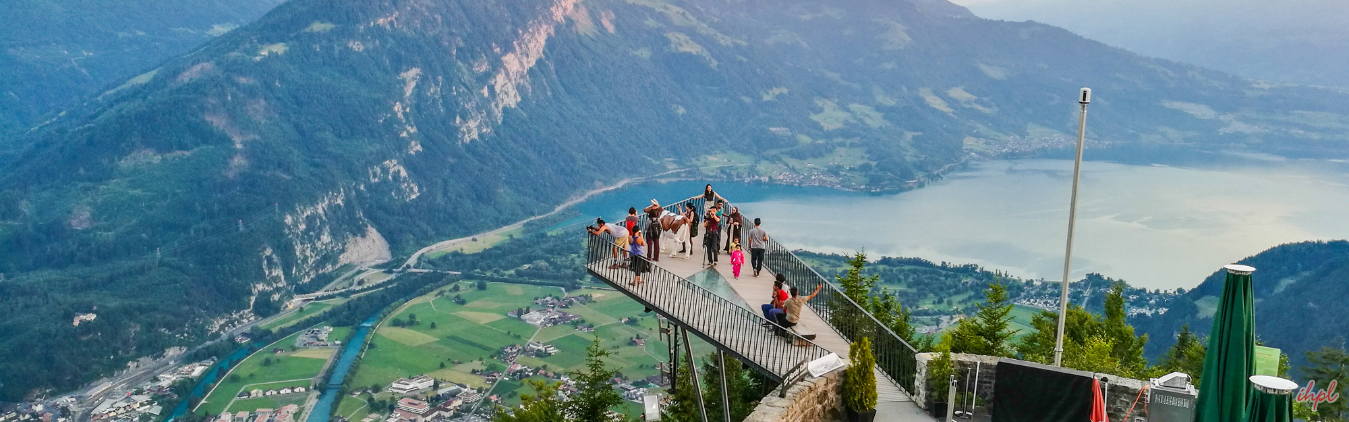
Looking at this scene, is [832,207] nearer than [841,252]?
No

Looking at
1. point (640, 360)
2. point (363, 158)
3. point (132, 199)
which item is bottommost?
point (640, 360)

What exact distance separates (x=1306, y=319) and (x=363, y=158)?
157 m

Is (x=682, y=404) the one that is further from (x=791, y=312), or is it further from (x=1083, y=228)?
(x=1083, y=228)

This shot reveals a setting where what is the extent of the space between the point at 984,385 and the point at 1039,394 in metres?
1.75

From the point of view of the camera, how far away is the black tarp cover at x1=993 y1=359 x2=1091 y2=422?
45.7ft

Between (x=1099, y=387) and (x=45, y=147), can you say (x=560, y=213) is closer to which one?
(x=45, y=147)

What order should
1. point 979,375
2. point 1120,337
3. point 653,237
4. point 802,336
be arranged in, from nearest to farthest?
point 979,375 < point 802,336 < point 653,237 < point 1120,337

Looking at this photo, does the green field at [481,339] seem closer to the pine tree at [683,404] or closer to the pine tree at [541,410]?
the pine tree at [541,410]

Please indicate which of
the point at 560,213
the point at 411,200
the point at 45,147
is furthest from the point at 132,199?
the point at 560,213

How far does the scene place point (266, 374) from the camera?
105000mm

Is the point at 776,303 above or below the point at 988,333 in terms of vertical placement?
above

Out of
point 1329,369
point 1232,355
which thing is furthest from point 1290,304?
point 1232,355

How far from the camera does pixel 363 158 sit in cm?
18612

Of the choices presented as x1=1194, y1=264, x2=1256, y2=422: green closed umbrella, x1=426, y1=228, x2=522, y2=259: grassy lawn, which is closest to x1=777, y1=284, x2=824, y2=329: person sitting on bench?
x1=1194, y1=264, x2=1256, y2=422: green closed umbrella
